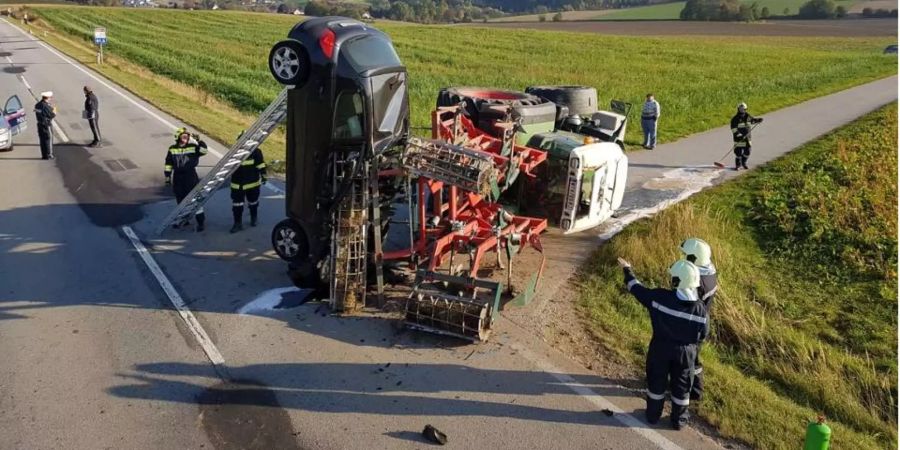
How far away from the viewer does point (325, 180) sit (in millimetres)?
7488

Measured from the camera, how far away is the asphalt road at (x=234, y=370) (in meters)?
5.48

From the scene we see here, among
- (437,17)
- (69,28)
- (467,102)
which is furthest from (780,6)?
(467,102)

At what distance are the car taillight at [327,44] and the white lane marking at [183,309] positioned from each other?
9.98 ft

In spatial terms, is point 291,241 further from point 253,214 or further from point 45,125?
point 45,125

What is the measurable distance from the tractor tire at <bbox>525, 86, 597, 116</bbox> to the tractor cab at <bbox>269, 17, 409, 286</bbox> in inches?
211

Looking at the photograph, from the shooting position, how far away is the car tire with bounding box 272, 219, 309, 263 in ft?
25.7

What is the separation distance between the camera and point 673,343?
543cm

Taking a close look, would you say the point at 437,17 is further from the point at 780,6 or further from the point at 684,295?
the point at 684,295

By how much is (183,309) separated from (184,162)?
309 centimetres

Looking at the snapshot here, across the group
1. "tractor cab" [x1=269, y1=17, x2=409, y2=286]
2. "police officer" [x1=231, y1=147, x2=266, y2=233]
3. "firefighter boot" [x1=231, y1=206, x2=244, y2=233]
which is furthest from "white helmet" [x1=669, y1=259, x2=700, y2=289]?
"firefighter boot" [x1=231, y1=206, x2=244, y2=233]

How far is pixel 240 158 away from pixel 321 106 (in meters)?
2.46

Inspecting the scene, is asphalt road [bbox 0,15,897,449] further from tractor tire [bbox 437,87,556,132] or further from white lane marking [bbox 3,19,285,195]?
tractor tire [bbox 437,87,556,132]

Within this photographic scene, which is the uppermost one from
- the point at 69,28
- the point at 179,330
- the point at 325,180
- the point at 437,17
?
the point at 437,17

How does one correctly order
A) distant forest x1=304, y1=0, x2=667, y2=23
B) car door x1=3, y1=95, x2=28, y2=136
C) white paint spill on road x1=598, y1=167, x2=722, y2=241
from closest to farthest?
white paint spill on road x1=598, y1=167, x2=722, y2=241, car door x1=3, y1=95, x2=28, y2=136, distant forest x1=304, y1=0, x2=667, y2=23
